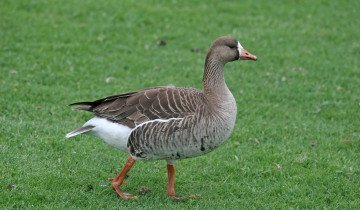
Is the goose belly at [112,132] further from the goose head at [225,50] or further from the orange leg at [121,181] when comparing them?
the goose head at [225,50]

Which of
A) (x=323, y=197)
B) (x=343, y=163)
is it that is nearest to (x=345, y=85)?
(x=343, y=163)

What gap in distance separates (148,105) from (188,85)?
165 inches

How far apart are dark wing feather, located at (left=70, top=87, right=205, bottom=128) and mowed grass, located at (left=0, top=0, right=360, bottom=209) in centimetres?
91

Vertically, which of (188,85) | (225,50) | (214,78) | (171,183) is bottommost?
(188,85)

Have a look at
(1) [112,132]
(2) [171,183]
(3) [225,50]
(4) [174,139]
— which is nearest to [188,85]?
(3) [225,50]

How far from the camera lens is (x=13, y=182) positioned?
7.32 m

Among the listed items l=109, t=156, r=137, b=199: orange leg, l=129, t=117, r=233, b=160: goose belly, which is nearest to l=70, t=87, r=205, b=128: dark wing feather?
l=129, t=117, r=233, b=160: goose belly

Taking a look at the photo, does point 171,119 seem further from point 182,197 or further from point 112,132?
point 182,197

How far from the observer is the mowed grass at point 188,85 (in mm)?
7562

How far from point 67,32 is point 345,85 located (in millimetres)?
5694

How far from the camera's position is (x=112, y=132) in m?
7.21

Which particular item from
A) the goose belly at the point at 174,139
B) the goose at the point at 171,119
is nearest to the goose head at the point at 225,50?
the goose at the point at 171,119

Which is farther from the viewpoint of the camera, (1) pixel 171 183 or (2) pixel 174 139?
(1) pixel 171 183

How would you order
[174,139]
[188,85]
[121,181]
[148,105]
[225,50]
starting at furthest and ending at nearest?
[188,85]
[225,50]
[121,181]
[148,105]
[174,139]
